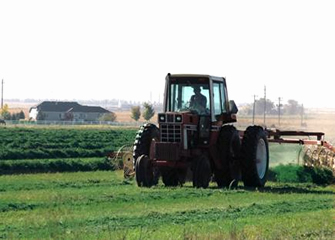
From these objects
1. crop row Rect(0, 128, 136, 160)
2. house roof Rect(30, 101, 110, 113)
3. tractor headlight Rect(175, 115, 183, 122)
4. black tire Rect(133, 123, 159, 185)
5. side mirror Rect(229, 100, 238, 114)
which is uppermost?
house roof Rect(30, 101, 110, 113)

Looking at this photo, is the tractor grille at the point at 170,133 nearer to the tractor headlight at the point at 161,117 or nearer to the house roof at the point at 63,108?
the tractor headlight at the point at 161,117

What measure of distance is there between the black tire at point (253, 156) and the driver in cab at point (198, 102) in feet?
5.64

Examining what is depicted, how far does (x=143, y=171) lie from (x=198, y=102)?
251 cm

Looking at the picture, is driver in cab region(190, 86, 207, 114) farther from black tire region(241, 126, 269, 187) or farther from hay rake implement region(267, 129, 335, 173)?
hay rake implement region(267, 129, 335, 173)

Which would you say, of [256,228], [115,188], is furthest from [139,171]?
[256,228]

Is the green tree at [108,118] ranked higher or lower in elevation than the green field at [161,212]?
higher

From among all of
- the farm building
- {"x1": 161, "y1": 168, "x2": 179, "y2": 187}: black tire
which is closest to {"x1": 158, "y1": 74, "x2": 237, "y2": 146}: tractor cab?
{"x1": 161, "y1": 168, "x2": 179, "y2": 187}: black tire

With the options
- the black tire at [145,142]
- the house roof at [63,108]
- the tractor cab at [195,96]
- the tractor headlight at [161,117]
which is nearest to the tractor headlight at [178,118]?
the tractor headlight at [161,117]

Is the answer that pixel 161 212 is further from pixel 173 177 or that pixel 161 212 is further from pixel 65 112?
pixel 65 112

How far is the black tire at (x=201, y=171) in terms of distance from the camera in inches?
876

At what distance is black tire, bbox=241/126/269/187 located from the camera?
23438 millimetres

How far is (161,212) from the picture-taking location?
A: 16.0m

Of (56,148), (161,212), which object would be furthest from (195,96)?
(56,148)

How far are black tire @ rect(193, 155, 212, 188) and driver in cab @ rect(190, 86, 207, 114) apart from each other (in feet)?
4.62
